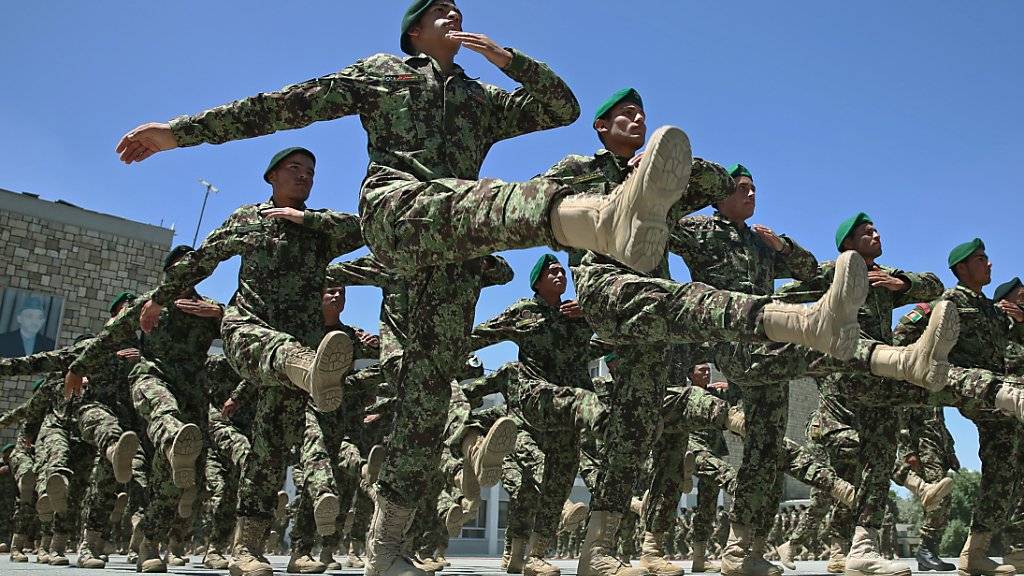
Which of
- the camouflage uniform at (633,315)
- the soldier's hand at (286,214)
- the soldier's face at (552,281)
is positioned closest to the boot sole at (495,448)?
the camouflage uniform at (633,315)

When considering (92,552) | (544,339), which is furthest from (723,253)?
(92,552)

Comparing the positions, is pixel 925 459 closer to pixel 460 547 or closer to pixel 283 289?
pixel 283 289

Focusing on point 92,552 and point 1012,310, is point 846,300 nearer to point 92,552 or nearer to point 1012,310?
point 1012,310

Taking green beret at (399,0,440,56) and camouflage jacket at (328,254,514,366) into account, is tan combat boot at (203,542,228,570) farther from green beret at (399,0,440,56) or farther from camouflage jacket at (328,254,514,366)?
green beret at (399,0,440,56)

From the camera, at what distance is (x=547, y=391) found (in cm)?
654

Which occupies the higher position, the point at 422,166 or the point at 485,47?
the point at 485,47

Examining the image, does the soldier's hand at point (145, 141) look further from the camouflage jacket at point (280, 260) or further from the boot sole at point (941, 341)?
the boot sole at point (941, 341)

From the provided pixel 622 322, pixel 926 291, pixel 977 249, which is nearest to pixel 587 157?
pixel 622 322

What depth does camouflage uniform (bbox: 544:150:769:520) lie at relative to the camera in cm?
379

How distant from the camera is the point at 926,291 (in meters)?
6.68

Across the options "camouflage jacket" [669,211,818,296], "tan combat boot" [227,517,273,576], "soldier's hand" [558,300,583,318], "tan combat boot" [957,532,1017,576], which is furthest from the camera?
"soldier's hand" [558,300,583,318]

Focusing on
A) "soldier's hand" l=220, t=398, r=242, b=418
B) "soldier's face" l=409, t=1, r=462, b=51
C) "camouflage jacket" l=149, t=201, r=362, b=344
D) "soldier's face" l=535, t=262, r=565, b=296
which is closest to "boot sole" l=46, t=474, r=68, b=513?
"soldier's hand" l=220, t=398, r=242, b=418

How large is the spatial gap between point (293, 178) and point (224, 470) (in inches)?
150

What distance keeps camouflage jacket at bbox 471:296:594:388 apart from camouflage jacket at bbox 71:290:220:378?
7.66ft
